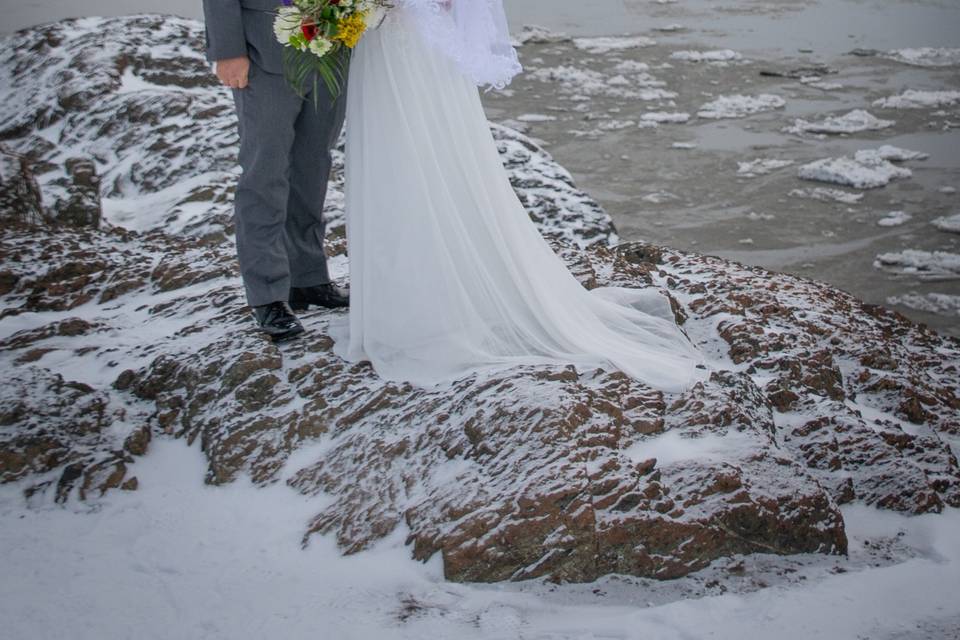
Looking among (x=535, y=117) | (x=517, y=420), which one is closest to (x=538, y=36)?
(x=535, y=117)

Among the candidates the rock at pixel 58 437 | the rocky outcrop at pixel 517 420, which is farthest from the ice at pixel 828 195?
the rock at pixel 58 437

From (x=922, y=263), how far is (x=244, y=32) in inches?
209

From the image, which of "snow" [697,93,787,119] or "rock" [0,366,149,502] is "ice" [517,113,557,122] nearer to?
"snow" [697,93,787,119]

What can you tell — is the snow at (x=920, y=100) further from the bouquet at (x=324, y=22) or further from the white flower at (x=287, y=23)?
the white flower at (x=287, y=23)

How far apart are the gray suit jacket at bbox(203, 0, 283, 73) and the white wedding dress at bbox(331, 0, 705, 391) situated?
24 centimetres

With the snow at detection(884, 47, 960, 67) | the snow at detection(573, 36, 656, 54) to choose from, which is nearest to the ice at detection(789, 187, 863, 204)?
the snow at detection(884, 47, 960, 67)

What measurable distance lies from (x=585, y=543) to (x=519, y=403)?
17.0 inches

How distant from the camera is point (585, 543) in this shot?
7.37 feet

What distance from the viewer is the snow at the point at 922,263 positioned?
20.9ft

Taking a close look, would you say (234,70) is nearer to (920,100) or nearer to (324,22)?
(324,22)

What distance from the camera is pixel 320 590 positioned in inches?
86.7

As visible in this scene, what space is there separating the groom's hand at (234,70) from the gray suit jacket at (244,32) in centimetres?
2

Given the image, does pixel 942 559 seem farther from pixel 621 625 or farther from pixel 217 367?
pixel 217 367

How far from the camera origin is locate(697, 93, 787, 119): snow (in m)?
9.77
